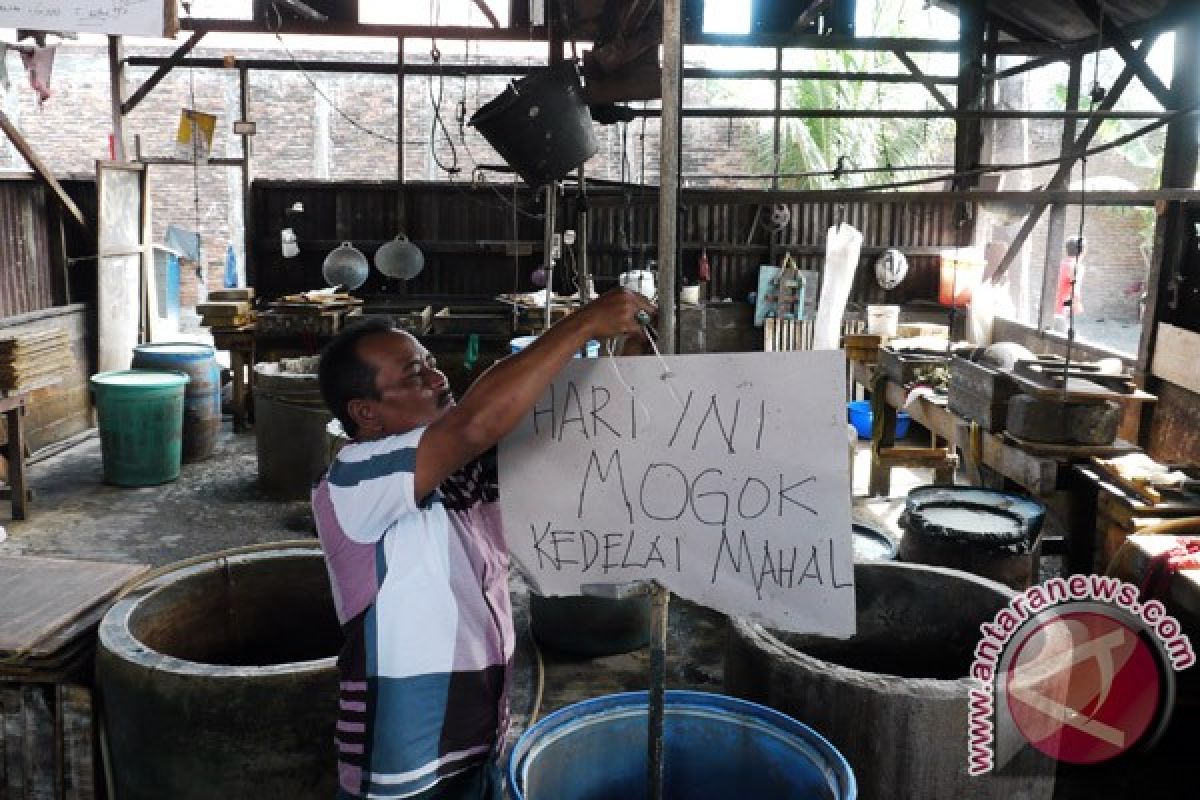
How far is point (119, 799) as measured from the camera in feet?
10.5

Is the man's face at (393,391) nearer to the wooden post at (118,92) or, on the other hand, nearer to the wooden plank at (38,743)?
the wooden plank at (38,743)

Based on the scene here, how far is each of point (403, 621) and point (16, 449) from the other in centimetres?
671

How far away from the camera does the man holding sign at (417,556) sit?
2.00m

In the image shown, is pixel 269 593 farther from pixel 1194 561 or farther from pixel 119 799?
pixel 1194 561

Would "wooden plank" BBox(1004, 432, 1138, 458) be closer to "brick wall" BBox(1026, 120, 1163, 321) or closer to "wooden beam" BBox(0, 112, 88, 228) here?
"wooden beam" BBox(0, 112, 88, 228)

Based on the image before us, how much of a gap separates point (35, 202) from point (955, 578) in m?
9.58

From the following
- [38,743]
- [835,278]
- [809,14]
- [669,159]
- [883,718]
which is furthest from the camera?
[809,14]

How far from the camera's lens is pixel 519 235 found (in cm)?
1247

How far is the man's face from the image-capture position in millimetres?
2217

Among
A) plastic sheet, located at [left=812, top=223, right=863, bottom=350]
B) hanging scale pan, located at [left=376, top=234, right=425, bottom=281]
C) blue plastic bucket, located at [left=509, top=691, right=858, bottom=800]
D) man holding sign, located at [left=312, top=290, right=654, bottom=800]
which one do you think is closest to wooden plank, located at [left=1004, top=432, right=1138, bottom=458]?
plastic sheet, located at [left=812, top=223, right=863, bottom=350]

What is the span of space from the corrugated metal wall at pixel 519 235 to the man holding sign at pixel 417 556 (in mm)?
9946

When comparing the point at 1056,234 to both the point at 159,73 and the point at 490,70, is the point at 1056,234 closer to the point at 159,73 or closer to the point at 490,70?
the point at 490,70

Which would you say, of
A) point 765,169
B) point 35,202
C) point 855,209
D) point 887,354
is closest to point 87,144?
point 35,202

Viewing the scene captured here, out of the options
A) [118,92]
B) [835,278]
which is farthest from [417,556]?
[118,92]
